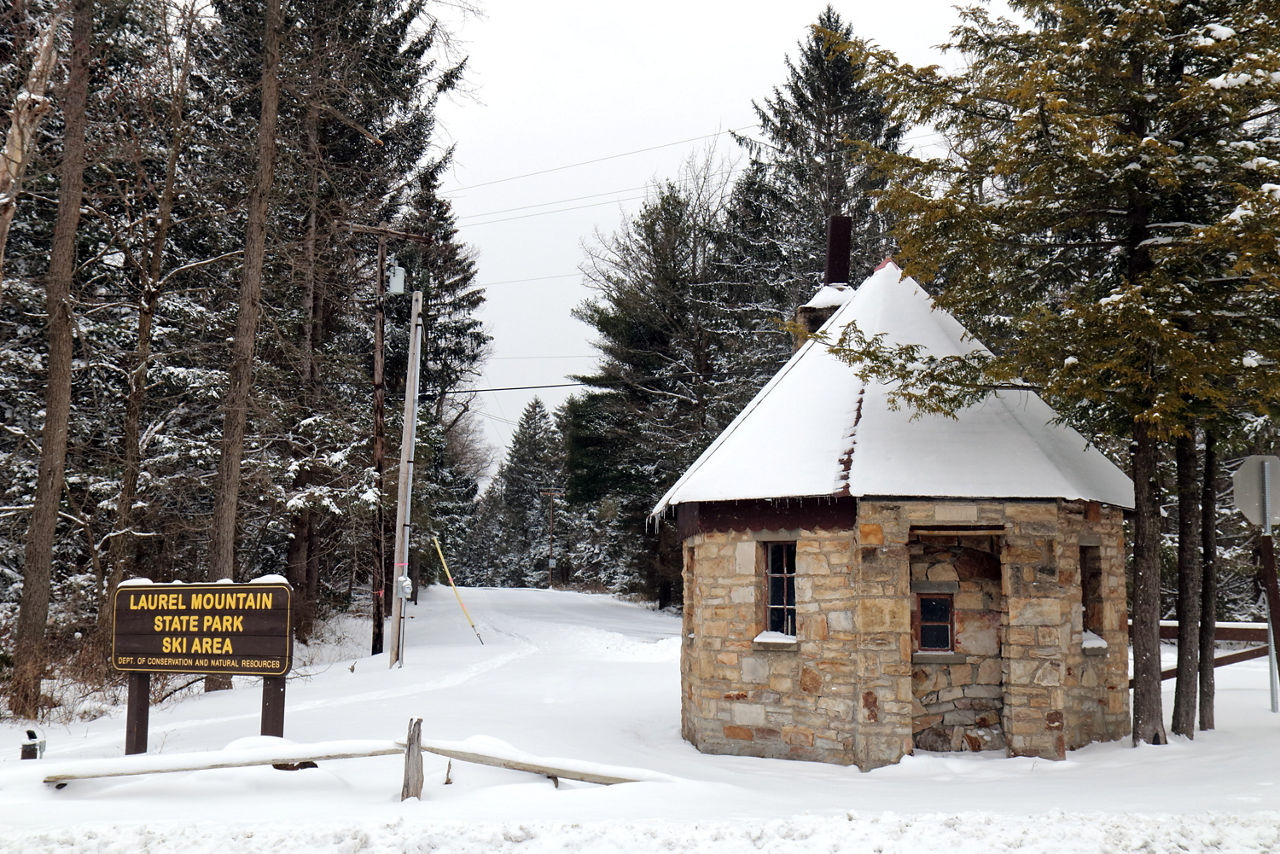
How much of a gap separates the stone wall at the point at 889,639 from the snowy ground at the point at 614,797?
365mm

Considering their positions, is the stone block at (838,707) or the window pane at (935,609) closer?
the stone block at (838,707)

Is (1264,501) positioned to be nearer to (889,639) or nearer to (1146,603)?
(1146,603)

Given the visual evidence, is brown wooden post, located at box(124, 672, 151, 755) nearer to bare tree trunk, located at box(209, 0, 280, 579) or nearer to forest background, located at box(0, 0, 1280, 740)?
forest background, located at box(0, 0, 1280, 740)

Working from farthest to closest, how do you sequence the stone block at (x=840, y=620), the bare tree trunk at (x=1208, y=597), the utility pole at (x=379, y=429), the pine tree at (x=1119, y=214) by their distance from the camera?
the utility pole at (x=379, y=429), the bare tree trunk at (x=1208, y=597), the stone block at (x=840, y=620), the pine tree at (x=1119, y=214)

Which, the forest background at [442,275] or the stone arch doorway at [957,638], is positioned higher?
the forest background at [442,275]

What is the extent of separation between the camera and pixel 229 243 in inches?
762

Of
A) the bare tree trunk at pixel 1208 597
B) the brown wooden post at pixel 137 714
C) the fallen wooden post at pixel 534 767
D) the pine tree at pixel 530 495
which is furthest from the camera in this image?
the pine tree at pixel 530 495

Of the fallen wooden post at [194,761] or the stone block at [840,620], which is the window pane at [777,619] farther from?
the fallen wooden post at [194,761]

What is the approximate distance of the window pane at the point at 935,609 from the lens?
9.83 metres

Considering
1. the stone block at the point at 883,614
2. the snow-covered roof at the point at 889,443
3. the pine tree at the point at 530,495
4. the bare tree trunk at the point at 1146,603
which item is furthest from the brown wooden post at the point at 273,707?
the pine tree at the point at 530,495

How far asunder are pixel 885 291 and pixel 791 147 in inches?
671

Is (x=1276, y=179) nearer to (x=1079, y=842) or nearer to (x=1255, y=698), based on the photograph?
(x=1079, y=842)

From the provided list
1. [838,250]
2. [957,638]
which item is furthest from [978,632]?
[838,250]

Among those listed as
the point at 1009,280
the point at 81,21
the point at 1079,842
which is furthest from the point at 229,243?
the point at 1079,842
